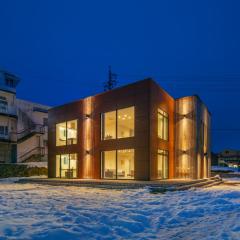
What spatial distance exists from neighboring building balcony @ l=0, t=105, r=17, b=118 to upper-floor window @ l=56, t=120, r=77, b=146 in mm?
9060

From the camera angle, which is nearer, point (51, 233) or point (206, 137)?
point (51, 233)

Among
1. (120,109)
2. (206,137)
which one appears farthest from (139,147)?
(206,137)

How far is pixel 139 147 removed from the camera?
19.0 metres

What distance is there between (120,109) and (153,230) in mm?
14338

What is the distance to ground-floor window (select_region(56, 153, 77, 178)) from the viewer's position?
24031 mm

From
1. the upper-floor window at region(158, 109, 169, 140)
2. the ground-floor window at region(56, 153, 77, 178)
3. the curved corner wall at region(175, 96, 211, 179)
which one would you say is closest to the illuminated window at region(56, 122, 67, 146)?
the ground-floor window at region(56, 153, 77, 178)

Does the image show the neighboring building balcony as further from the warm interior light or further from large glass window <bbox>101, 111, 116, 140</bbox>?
large glass window <bbox>101, 111, 116, 140</bbox>

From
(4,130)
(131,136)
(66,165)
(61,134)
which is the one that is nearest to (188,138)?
(131,136)

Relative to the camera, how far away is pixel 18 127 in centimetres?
3472

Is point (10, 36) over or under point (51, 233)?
over

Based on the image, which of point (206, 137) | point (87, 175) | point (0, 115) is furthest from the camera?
point (0, 115)

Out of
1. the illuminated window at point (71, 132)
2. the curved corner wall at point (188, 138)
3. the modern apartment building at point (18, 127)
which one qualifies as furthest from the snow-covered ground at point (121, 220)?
the modern apartment building at point (18, 127)

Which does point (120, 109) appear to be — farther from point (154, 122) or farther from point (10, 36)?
point (10, 36)

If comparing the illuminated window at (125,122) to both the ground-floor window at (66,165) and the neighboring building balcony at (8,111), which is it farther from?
the neighboring building balcony at (8,111)
